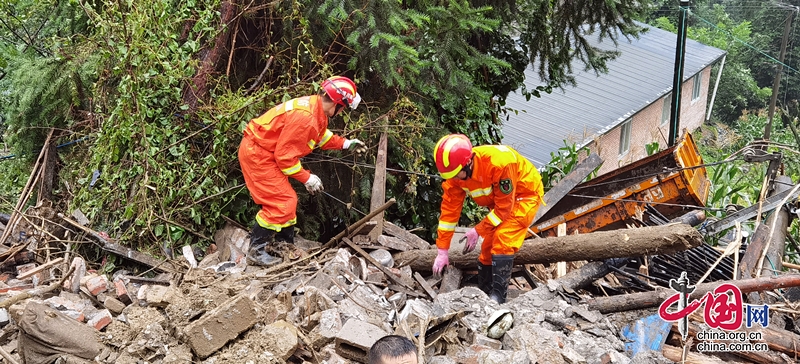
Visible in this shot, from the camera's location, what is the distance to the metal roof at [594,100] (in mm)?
16609

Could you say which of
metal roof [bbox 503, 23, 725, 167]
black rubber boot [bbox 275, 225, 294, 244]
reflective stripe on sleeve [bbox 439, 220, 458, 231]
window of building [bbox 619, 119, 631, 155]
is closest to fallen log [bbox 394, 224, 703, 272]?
reflective stripe on sleeve [bbox 439, 220, 458, 231]

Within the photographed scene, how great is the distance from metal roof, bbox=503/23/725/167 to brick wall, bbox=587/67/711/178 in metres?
0.45

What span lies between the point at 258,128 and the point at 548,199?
Answer: 3529mm

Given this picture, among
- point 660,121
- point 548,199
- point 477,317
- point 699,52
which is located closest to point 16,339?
point 477,317

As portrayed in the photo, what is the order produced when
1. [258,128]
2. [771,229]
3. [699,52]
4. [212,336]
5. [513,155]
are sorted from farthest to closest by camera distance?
[699,52]
[771,229]
[258,128]
[513,155]
[212,336]

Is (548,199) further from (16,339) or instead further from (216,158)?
(16,339)

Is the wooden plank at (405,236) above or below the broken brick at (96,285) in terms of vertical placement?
above

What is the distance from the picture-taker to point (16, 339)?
4.77m

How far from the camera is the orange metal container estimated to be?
7.40 m

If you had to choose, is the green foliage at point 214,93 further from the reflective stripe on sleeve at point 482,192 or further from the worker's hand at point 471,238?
the reflective stripe on sleeve at point 482,192

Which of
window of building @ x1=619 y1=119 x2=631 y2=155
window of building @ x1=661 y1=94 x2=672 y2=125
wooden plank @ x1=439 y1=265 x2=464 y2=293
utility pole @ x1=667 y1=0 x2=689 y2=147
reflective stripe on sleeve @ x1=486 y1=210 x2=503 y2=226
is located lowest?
wooden plank @ x1=439 y1=265 x2=464 y2=293

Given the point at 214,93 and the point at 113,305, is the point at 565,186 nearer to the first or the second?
the point at 214,93

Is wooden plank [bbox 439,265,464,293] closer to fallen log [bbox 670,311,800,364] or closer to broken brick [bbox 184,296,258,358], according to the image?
fallen log [bbox 670,311,800,364]

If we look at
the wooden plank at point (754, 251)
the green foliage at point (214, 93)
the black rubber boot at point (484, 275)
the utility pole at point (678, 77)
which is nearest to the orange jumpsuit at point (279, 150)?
the green foliage at point (214, 93)
